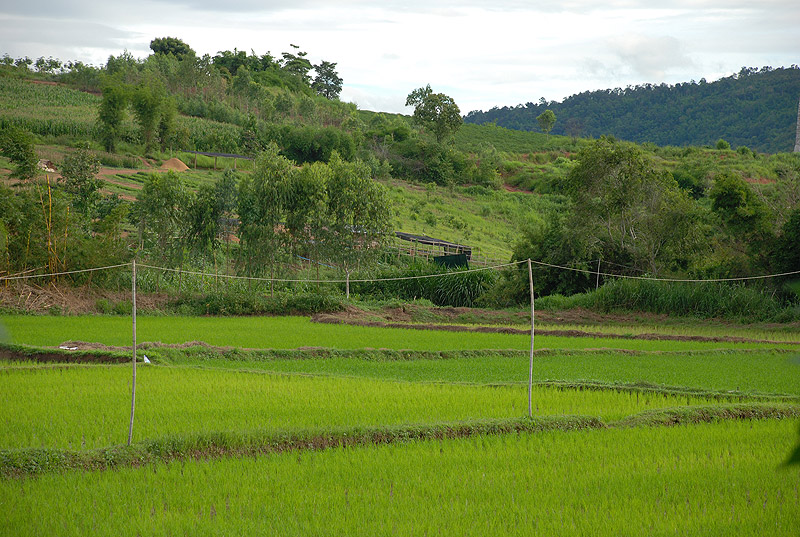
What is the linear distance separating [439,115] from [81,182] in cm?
3711

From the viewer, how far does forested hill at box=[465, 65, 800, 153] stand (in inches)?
2333

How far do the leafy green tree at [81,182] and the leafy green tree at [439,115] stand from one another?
3631cm

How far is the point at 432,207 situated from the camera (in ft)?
154

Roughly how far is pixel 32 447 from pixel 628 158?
2100 centimetres

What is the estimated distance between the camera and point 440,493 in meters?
6.29

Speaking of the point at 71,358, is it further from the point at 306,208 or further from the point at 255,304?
the point at 306,208

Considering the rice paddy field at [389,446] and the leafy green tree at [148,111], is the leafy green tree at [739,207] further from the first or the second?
the leafy green tree at [148,111]

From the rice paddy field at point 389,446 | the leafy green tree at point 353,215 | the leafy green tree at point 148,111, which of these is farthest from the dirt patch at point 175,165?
the rice paddy field at point 389,446

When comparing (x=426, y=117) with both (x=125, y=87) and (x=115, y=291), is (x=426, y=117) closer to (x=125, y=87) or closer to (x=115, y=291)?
(x=125, y=87)

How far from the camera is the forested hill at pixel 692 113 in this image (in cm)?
5925

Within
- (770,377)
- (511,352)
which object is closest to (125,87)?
(511,352)

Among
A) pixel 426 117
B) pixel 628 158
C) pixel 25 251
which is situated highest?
pixel 426 117

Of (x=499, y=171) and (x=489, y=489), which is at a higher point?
(x=499, y=171)

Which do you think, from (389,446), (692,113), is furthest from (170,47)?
(389,446)
